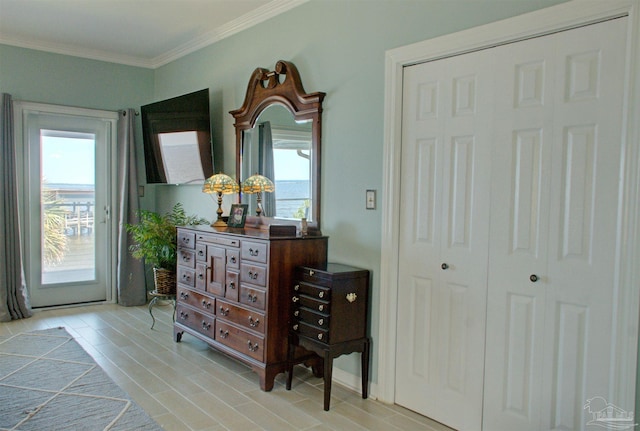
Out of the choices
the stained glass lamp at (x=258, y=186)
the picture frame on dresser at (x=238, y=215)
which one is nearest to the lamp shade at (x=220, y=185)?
the stained glass lamp at (x=258, y=186)

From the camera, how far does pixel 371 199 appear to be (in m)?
3.11

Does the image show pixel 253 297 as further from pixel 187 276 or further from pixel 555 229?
pixel 555 229

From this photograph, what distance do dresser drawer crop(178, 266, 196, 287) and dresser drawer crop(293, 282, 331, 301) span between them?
115 centimetres

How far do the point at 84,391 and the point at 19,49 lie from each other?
12.1 feet

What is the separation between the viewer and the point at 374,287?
3104mm

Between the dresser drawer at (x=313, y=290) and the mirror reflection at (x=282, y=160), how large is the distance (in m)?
0.59

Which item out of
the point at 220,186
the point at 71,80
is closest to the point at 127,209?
the point at 71,80

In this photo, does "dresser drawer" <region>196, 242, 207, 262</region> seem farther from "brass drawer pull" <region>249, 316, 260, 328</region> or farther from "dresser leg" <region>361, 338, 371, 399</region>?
"dresser leg" <region>361, 338, 371, 399</region>

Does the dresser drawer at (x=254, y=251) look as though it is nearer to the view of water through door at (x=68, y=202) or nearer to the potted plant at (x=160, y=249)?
the potted plant at (x=160, y=249)

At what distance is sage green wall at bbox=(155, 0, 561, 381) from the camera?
2834 millimetres

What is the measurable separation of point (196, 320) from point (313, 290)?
1336 millimetres

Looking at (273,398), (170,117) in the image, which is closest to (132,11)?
(170,117)

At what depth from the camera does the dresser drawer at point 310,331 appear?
2.92 m

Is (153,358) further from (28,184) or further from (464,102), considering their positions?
(464,102)
